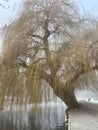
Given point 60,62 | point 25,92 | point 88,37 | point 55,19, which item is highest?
point 55,19

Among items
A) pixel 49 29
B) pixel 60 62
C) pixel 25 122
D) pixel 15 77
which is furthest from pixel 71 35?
pixel 25 122

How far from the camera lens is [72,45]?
10.6 metres

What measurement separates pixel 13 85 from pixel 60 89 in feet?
5.07

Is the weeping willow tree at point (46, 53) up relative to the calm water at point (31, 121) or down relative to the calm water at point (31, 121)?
up

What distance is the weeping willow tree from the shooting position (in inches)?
406

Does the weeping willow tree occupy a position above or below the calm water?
above

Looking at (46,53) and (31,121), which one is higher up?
(46,53)

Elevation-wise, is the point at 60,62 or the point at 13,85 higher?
the point at 60,62

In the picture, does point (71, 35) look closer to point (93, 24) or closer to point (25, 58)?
point (93, 24)

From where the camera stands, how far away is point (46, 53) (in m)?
10.6

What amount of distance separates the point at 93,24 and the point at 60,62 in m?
1.90

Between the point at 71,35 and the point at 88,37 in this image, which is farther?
the point at 71,35

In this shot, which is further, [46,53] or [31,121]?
[31,121]

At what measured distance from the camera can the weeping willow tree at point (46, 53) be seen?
1030 centimetres
